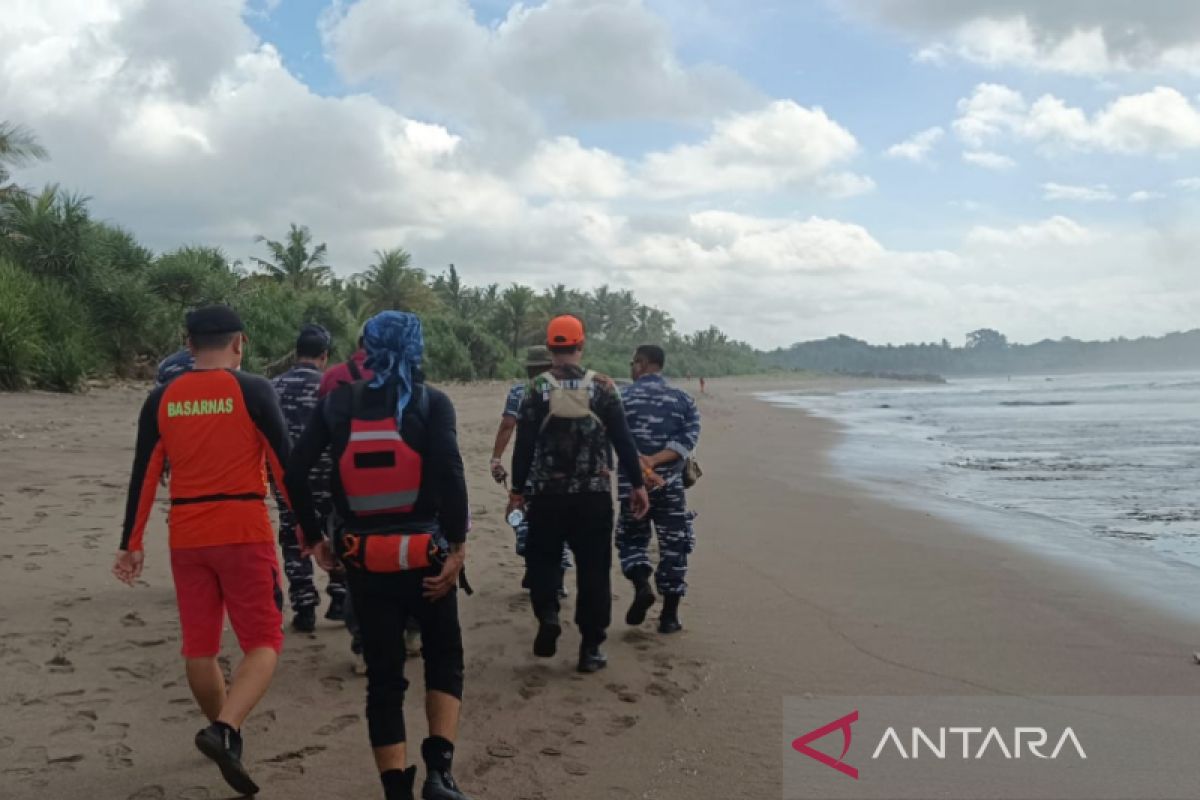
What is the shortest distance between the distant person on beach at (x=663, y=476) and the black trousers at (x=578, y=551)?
2.42 ft

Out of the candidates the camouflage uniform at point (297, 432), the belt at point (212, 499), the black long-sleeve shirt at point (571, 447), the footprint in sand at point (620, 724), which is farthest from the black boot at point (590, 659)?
the belt at point (212, 499)

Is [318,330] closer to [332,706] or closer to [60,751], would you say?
[332,706]

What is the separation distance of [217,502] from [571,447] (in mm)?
1802

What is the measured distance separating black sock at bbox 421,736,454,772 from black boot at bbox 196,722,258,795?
64cm

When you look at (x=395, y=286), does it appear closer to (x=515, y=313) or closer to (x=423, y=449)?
(x=515, y=313)

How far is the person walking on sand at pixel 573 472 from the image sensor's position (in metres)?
4.75

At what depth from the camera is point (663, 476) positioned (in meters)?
5.69

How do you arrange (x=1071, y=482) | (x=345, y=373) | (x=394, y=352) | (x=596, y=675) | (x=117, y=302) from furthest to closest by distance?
(x=117, y=302), (x=1071, y=482), (x=596, y=675), (x=345, y=373), (x=394, y=352)

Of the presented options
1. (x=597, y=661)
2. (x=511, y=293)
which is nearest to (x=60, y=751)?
(x=597, y=661)

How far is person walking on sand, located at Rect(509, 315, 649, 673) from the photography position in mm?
4746

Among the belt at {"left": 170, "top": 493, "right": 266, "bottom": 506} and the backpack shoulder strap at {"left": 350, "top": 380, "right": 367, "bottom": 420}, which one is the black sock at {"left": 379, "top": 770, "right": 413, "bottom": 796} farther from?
the backpack shoulder strap at {"left": 350, "top": 380, "right": 367, "bottom": 420}

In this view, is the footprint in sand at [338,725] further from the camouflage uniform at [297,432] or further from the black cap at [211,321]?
the black cap at [211,321]

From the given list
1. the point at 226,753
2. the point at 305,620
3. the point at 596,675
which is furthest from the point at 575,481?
the point at 226,753

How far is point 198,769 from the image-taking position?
3699 mm
